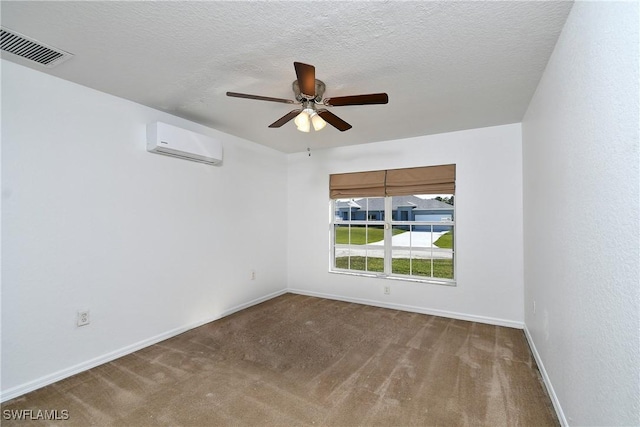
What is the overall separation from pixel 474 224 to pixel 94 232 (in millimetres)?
4017

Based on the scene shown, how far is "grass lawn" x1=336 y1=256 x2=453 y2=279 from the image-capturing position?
3846mm

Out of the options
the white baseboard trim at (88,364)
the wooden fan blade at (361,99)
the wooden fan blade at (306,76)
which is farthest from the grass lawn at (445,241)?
the white baseboard trim at (88,364)

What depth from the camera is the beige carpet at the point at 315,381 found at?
1.84 metres

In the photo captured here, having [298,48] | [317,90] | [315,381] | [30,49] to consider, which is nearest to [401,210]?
[317,90]

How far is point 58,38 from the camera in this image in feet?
5.90

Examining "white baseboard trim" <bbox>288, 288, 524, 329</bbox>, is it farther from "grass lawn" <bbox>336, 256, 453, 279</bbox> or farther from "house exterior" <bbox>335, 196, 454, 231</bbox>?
"house exterior" <bbox>335, 196, 454, 231</bbox>

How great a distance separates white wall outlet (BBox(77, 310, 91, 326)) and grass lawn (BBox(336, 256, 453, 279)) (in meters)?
3.14

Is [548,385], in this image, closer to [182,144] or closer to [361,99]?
[361,99]

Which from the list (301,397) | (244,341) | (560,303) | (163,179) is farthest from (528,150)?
(163,179)

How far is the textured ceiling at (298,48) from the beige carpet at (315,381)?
7.79 feet

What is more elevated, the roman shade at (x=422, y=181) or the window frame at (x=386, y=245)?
the roman shade at (x=422, y=181)

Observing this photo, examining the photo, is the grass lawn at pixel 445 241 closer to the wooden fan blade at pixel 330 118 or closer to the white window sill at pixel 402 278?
the white window sill at pixel 402 278

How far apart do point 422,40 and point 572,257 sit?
1.55m

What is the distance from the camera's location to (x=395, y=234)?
4160 millimetres
